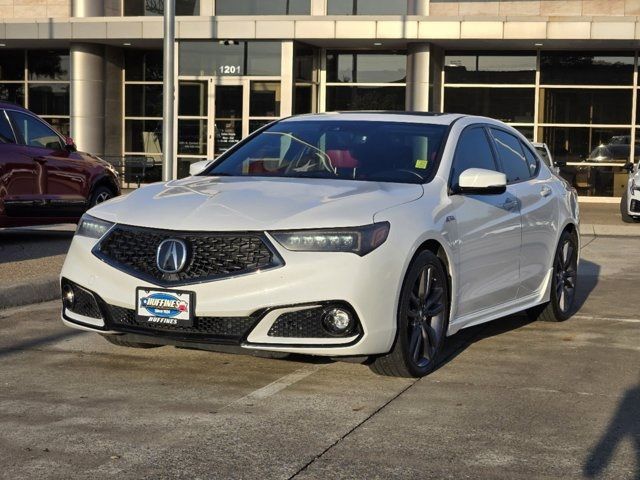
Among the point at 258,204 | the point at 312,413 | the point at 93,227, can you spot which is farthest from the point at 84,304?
the point at 312,413

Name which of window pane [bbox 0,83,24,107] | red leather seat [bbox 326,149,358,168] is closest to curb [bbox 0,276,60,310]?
red leather seat [bbox 326,149,358,168]

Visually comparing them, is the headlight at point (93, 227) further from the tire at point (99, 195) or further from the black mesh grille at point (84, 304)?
the tire at point (99, 195)

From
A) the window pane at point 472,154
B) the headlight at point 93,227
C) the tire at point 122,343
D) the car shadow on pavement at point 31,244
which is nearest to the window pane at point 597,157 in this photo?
the car shadow on pavement at point 31,244

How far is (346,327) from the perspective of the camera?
602 cm

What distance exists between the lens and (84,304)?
21.5 ft

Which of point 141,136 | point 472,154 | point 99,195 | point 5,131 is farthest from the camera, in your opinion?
point 141,136

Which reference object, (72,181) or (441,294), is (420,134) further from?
(72,181)

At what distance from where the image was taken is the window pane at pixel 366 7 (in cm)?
2884

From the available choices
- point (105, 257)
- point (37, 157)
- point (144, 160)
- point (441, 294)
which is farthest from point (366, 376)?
point (144, 160)

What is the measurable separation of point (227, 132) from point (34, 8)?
257 inches

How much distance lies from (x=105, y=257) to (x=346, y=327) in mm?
1419

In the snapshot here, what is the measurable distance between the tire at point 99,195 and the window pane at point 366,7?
15.3 meters

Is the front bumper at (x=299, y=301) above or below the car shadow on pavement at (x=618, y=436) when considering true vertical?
above

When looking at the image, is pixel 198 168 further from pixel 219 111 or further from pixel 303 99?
pixel 303 99
